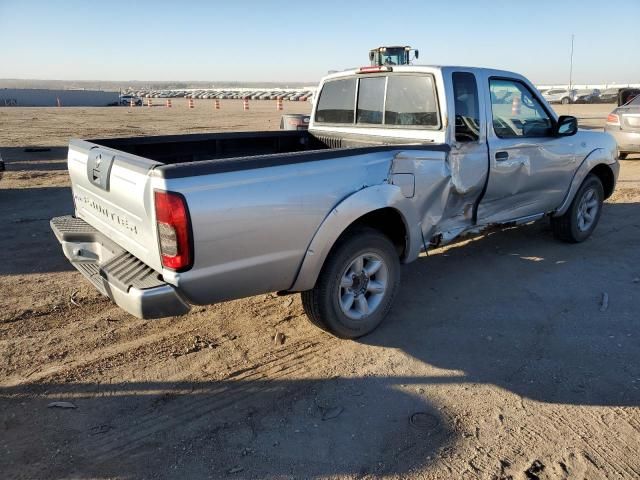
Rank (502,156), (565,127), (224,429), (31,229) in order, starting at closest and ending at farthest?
(224,429) → (502,156) → (565,127) → (31,229)

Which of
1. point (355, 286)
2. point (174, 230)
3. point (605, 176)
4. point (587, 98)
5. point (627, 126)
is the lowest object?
point (355, 286)

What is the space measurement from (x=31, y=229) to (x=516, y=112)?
19.6ft

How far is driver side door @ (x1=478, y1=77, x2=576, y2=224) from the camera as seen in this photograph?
15.6 ft

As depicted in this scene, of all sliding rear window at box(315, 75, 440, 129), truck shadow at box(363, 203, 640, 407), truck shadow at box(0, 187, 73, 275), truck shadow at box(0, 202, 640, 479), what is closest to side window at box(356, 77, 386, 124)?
sliding rear window at box(315, 75, 440, 129)

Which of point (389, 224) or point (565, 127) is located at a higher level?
point (565, 127)

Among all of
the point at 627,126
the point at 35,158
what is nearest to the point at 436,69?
the point at 627,126

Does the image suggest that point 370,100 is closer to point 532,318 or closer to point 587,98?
point 532,318

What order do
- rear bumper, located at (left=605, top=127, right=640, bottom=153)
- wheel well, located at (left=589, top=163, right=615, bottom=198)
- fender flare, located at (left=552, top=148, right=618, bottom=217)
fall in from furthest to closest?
rear bumper, located at (left=605, top=127, right=640, bottom=153)
wheel well, located at (left=589, top=163, right=615, bottom=198)
fender flare, located at (left=552, top=148, right=618, bottom=217)

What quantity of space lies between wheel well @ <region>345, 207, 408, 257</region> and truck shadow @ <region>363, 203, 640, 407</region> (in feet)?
2.10

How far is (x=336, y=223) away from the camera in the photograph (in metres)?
3.41

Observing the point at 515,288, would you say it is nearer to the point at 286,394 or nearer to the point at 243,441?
the point at 286,394

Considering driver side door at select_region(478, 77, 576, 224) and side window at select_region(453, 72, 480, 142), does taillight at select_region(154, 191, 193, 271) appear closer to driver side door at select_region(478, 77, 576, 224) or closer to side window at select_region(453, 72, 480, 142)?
side window at select_region(453, 72, 480, 142)

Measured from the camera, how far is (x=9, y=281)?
16.1 ft

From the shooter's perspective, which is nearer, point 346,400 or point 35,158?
point 346,400
